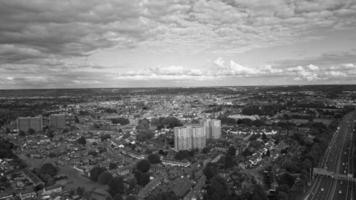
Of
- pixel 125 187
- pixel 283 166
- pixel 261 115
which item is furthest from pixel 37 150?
→ pixel 261 115

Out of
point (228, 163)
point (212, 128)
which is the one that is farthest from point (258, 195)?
point (212, 128)

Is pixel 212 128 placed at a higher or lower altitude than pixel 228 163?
higher

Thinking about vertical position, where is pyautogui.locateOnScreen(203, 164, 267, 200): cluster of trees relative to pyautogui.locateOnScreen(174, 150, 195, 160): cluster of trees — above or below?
above

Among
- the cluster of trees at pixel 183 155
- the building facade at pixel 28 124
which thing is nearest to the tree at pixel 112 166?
the cluster of trees at pixel 183 155

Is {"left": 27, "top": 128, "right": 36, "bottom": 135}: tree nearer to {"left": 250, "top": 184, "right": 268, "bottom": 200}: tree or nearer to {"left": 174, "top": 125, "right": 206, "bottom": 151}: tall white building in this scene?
{"left": 174, "top": 125, "right": 206, "bottom": 151}: tall white building

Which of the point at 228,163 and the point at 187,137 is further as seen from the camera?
the point at 187,137

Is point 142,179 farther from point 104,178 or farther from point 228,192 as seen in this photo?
point 228,192

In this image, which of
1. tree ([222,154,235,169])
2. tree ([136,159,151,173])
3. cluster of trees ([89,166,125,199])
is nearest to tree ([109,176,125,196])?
cluster of trees ([89,166,125,199])

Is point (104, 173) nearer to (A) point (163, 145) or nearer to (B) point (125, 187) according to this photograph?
(B) point (125, 187)

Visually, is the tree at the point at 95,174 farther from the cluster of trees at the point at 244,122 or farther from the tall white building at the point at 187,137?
the cluster of trees at the point at 244,122
